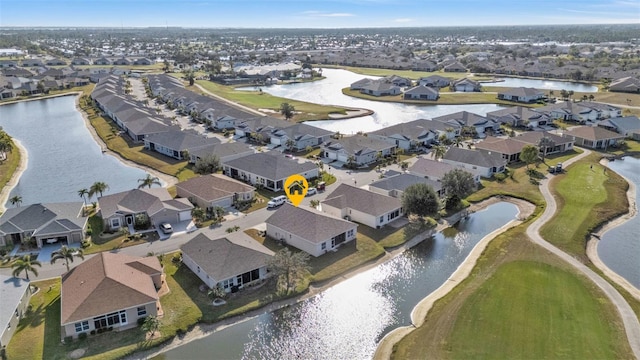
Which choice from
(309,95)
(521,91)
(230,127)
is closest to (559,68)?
(521,91)

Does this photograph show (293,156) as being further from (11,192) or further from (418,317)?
(418,317)

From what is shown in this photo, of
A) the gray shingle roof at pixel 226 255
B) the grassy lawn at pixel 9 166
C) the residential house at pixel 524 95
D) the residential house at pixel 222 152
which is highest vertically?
the residential house at pixel 524 95

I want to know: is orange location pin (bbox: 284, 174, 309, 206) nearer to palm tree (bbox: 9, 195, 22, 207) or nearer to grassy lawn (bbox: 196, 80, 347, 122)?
palm tree (bbox: 9, 195, 22, 207)

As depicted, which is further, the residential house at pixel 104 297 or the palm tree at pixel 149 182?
the palm tree at pixel 149 182

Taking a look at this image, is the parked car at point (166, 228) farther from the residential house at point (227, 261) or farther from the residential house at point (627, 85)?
the residential house at point (627, 85)

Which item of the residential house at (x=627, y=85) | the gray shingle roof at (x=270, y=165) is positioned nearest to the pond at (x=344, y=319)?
the gray shingle roof at (x=270, y=165)

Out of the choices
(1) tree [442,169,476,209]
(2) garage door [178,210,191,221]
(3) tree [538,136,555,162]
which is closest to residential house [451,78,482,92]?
(3) tree [538,136,555,162]
